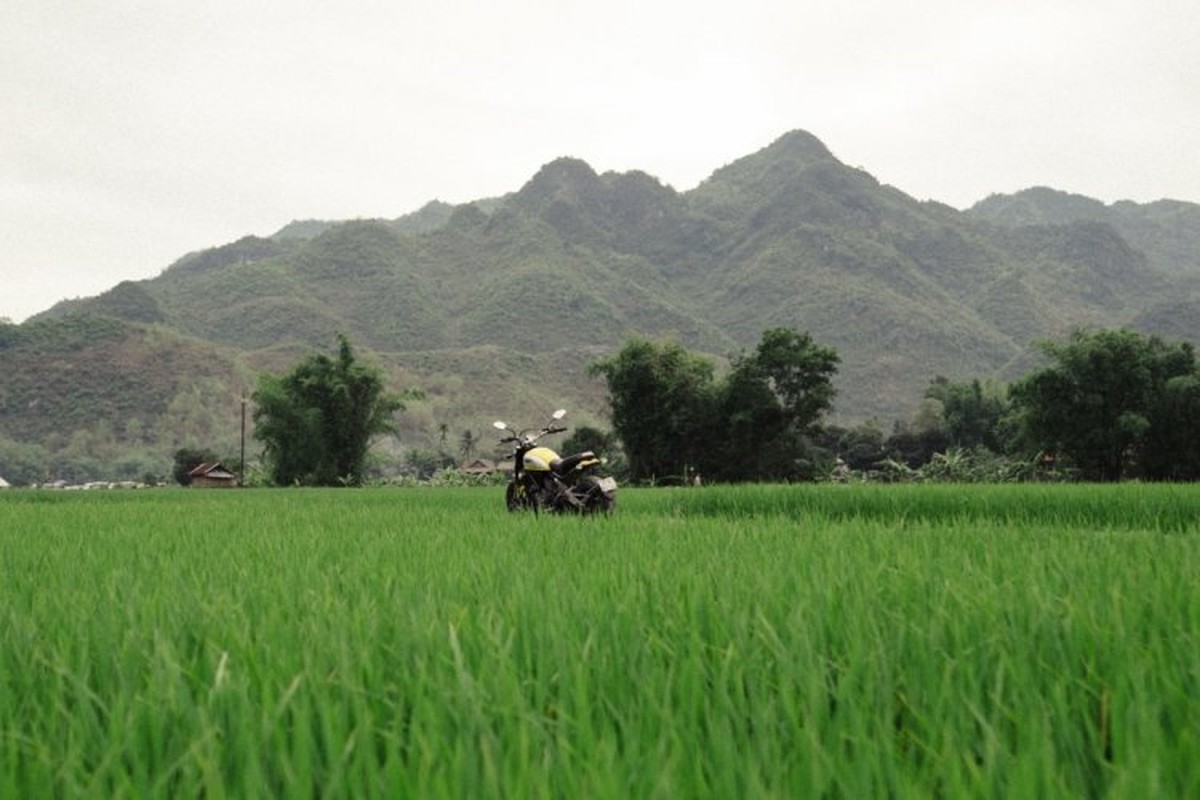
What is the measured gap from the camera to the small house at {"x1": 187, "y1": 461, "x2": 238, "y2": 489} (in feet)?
295

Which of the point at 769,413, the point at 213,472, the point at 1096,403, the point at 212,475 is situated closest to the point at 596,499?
the point at 769,413

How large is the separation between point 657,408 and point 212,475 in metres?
64.4

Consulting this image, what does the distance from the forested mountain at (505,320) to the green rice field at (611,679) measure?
384ft

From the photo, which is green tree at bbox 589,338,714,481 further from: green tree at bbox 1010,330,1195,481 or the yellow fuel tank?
the yellow fuel tank

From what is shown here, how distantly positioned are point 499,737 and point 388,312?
175 meters

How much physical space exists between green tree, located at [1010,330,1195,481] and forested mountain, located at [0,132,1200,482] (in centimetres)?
8503

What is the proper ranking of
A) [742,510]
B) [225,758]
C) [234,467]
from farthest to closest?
[234,467] < [742,510] < [225,758]

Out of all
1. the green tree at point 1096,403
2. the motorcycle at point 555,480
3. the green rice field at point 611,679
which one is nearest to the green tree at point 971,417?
the green tree at point 1096,403

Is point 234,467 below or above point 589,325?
below

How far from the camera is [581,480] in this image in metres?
10.0

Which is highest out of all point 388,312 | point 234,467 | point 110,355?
point 388,312

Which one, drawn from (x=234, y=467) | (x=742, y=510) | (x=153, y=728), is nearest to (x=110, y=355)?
(x=234, y=467)

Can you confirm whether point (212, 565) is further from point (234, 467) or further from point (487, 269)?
point (487, 269)

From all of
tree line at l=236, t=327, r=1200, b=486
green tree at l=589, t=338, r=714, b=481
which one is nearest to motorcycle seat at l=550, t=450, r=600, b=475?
tree line at l=236, t=327, r=1200, b=486
